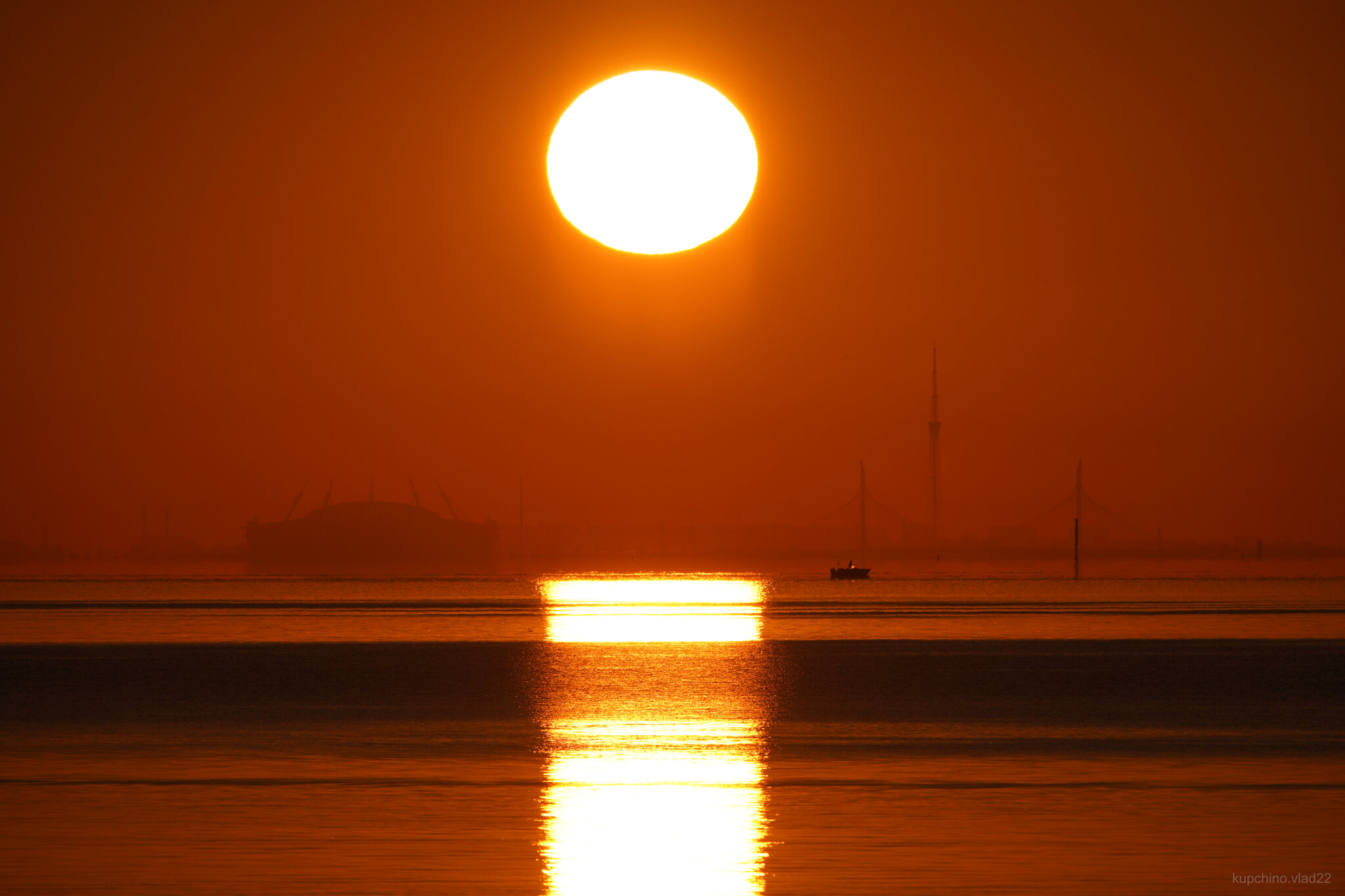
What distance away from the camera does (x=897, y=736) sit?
2708 cm

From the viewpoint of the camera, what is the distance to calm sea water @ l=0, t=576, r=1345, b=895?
1549 centimetres

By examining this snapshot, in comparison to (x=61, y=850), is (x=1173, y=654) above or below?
above

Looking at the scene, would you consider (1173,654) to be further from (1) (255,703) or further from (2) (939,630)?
(1) (255,703)

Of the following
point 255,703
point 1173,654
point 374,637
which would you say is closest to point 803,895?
point 255,703

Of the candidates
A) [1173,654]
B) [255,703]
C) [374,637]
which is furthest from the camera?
[374,637]

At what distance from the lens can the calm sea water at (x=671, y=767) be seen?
15.5 metres

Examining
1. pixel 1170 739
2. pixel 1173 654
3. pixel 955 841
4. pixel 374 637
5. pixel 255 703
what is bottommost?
pixel 955 841

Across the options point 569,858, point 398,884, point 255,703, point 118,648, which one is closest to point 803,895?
point 569,858

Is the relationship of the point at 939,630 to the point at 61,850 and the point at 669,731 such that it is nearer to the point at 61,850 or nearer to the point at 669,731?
the point at 669,731

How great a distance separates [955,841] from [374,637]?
165ft

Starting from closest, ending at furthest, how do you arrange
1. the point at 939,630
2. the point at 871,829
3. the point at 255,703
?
1. the point at 871,829
2. the point at 255,703
3. the point at 939,630

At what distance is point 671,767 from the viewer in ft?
73.8

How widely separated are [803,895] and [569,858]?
270 centimetres

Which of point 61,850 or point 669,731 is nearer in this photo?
point 61,850
